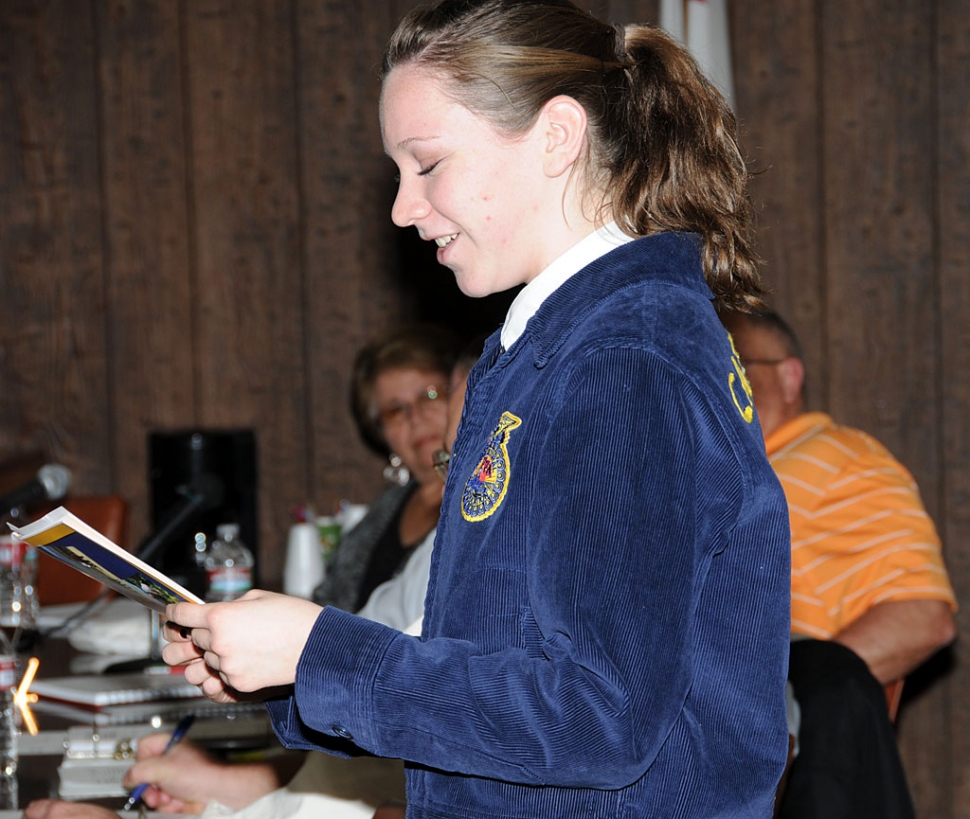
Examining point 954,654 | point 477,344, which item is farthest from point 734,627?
point 954,654

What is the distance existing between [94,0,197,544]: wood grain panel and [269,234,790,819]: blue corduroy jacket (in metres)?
2.72

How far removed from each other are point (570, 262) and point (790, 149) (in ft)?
7.90

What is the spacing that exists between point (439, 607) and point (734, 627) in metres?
0.23

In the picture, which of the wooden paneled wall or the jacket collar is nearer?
the jacket collar

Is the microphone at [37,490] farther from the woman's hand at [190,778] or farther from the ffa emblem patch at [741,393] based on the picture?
the ffa emblem patch at [741,393]

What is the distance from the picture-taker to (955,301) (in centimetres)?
310

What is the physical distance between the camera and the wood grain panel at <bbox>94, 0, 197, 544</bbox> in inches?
138

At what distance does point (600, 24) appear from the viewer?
105 cm

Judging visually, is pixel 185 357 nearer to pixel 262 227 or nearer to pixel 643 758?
pixel 262 227

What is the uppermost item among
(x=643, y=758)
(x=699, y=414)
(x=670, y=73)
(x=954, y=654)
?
(x=670, y=73)

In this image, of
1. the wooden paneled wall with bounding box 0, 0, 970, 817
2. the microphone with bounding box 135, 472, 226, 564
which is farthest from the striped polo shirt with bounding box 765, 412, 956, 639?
the microphone with bounding box 135, 472, 226, 564

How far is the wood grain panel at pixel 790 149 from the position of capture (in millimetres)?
3191

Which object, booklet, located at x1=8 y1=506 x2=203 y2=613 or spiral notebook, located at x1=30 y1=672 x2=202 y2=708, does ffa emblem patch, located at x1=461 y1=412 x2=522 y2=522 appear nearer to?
booklet, located at x1=8 y1=506 x2=203 y2=613

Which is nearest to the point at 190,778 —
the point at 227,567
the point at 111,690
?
the point at 111,690
